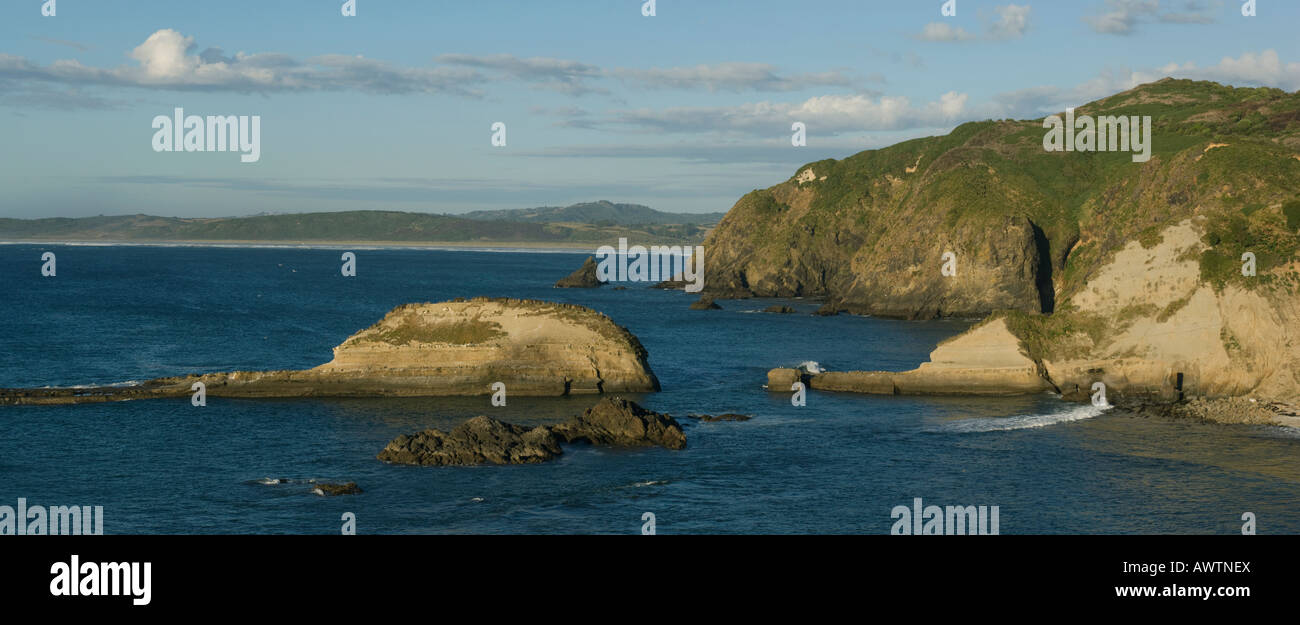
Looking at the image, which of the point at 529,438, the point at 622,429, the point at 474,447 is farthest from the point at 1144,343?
the point at 474,447

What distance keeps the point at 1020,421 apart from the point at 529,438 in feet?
93.3

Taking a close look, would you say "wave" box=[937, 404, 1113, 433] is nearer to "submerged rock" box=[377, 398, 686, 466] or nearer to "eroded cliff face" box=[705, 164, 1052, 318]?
"submerged rock" box=[377, 398, 686, 466]

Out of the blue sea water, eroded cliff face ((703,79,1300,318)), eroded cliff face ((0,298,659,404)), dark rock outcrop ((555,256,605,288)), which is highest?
eroded cliff face ((703,79,1300,318))

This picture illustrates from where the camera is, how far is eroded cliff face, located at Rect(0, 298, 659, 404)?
70.6 m

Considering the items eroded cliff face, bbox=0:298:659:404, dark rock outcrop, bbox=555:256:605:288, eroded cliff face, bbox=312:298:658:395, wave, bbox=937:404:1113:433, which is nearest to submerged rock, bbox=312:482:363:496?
eroded cliff face, bbox=0:298:659:404

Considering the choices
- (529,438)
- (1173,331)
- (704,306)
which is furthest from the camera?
(704,306)

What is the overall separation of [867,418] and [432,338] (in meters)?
27.8

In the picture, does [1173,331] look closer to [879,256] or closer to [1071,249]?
[1071,249]

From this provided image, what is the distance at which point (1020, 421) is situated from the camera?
6334cm

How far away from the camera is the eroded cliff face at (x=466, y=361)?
232ft

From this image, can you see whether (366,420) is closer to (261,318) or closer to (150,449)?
(150,449)

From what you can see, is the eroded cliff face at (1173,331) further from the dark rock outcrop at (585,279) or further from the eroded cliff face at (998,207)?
the dark rock outcrop at (585,279)

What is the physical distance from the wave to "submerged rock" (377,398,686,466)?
16437 millimetres

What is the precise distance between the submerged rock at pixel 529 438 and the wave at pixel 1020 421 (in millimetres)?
16437
